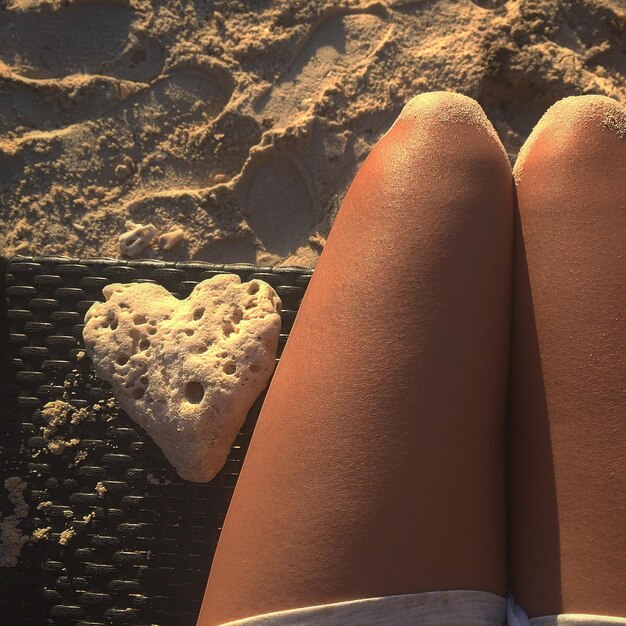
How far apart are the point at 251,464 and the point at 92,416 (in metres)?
0.44

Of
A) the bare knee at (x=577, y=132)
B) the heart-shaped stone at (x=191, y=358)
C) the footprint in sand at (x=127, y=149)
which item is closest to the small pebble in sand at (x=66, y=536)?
the heart-shaped stone at (x=191, y=358)

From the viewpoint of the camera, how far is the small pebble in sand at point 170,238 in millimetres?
1595

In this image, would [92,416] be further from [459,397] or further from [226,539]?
[459,397]

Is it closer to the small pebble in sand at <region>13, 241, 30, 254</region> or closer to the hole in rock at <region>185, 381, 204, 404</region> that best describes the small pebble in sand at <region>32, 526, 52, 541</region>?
the hole in rock at <region>185, 381, 204, 404</region>

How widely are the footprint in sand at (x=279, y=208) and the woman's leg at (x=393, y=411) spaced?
2.23 feet

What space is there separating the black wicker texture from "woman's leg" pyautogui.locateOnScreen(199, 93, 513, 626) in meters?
0.27

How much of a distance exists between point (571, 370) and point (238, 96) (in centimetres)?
116

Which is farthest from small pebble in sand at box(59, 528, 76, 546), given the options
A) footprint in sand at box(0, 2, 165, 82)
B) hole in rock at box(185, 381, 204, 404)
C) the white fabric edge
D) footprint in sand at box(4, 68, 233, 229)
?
footprint in sand at box(0, 2, 165, 82)

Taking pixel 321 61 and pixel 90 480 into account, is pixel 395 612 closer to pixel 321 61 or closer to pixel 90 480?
pixel 90 480

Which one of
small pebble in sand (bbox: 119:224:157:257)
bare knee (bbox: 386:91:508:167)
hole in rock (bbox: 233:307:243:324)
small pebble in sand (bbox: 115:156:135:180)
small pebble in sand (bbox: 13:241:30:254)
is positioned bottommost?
small pebble in sand (bbox: 13:241:30:254)

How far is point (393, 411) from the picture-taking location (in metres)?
0.79

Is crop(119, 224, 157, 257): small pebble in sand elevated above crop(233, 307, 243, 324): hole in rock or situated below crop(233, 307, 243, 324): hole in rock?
below

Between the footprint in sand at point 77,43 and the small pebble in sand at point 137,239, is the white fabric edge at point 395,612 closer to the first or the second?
the small pebble in sand at point 137,239

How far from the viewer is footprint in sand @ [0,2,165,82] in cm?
166
